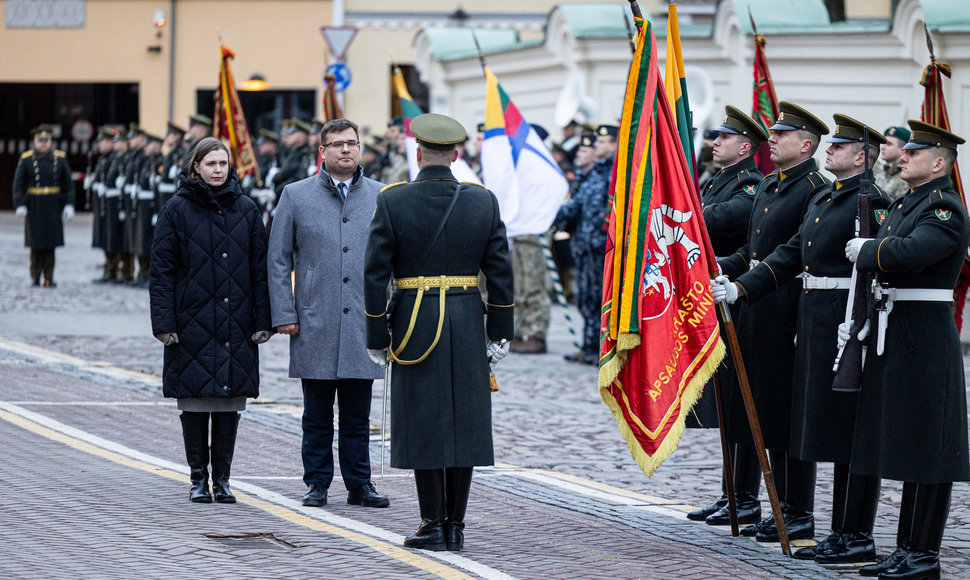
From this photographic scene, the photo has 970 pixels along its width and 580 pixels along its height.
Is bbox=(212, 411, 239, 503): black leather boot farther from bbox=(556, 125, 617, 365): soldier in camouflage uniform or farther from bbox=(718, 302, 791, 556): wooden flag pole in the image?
bbox=(556, 125, 617, 365): soldier in camouflage uniform

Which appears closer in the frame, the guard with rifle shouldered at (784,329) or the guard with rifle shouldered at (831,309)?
the guard with rifle shouldered at (831,309)

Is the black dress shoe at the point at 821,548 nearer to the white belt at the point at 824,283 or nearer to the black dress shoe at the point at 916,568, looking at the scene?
the black dress shoe at the point at 916,568

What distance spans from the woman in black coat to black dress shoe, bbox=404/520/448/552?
4.55ft

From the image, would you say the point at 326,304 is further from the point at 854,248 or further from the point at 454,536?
the point at 854,248

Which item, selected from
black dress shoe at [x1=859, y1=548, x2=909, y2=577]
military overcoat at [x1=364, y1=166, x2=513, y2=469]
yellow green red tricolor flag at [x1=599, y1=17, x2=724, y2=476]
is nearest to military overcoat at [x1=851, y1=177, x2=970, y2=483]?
black dress shoe at [x1=859, y1=548, x2=909, y2=577]

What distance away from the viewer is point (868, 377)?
6.95 metres

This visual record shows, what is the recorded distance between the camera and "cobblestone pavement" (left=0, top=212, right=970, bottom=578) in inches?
269

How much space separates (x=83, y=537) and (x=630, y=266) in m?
2.77

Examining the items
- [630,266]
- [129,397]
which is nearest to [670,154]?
[630,266]

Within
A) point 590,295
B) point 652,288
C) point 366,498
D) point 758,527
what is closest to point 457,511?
point 366,498

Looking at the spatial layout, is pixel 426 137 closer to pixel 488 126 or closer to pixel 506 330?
pixel 506 330

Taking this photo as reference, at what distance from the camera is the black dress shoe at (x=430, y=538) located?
23.5 ft

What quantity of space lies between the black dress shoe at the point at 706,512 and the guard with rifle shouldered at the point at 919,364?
4.03ft

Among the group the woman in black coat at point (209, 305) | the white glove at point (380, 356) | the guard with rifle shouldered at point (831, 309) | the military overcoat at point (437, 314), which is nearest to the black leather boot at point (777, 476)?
the guard with rifle shouldered at point (831, 309)
